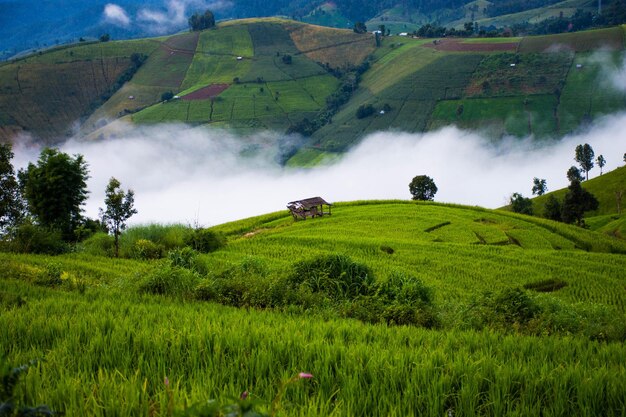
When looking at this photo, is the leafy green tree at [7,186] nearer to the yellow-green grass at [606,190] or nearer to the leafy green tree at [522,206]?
the leafy green tree at [522,206]

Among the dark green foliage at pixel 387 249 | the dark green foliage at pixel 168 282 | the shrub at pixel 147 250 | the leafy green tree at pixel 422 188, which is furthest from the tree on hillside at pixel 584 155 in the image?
the dark green foliage at pixel 168 282

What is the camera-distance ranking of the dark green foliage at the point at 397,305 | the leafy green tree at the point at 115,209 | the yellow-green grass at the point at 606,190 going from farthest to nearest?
the yellow-green grass at the point at 606,190 < the leafy green tree at the point at 115,209 < the dark green foliage at the point at 397,305

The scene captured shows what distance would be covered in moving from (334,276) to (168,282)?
13.4ft

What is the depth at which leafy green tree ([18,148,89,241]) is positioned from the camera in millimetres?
29062

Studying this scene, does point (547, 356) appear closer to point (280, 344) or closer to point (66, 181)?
point (280, 344)

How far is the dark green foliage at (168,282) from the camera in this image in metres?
10.7

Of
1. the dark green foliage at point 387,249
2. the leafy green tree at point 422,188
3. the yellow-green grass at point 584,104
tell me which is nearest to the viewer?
the dark green foliage at point 387,249

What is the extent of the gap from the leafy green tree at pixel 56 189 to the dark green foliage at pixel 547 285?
26.0 m

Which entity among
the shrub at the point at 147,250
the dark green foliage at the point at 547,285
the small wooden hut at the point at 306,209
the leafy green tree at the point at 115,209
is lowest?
the dark green foliage at the point at 547,285

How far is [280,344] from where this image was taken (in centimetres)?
551

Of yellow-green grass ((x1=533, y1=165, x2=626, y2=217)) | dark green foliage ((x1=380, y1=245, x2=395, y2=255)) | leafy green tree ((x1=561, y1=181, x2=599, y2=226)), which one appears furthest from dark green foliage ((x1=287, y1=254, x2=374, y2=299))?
yellow-green grass ((x1=533, y1=165, x2=626, y2=217))

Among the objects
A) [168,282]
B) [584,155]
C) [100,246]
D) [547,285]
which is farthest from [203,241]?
[584,155]

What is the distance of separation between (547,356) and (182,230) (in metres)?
26.0

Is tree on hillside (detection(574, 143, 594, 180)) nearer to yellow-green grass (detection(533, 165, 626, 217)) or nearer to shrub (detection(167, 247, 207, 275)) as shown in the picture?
yellow-green grass (detection(533, 165, 626, 217))
